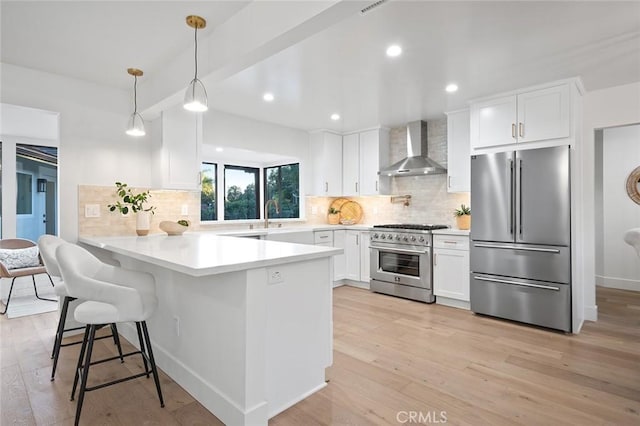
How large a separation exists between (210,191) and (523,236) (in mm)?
5061

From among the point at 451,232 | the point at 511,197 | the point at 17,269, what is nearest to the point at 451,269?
the point at 451,232

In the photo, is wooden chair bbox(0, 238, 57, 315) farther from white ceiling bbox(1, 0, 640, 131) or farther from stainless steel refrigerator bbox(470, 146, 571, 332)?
stainless steel refrigerator bbox(470, 146, 571, 332)

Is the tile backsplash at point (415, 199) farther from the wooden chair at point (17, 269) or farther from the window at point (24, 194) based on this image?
the window at point (24, 194)

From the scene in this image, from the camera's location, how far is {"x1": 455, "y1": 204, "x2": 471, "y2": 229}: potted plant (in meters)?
4.38

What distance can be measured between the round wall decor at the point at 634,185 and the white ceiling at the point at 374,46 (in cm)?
225

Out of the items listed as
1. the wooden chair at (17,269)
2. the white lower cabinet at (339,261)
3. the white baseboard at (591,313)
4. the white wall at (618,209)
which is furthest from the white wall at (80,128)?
the white wall at (618,209)

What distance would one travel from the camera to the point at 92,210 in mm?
3486

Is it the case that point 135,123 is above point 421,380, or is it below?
above

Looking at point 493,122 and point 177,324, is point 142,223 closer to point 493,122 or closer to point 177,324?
point 177,324

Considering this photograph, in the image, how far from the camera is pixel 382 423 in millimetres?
1906

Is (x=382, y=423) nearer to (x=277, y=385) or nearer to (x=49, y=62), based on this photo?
(x=277, y=385)

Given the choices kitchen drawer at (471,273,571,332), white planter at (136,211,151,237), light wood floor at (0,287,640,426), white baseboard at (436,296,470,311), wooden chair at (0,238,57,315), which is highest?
white planter at (136,211,151,237)

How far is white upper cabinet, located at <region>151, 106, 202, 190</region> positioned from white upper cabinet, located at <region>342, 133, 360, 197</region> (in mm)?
2477

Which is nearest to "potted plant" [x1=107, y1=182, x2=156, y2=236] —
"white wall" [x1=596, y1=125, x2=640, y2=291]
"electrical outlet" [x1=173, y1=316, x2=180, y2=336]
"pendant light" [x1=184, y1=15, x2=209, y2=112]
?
"electrical outlet" [x1=173, y1=316, x2=180, y2=336]
